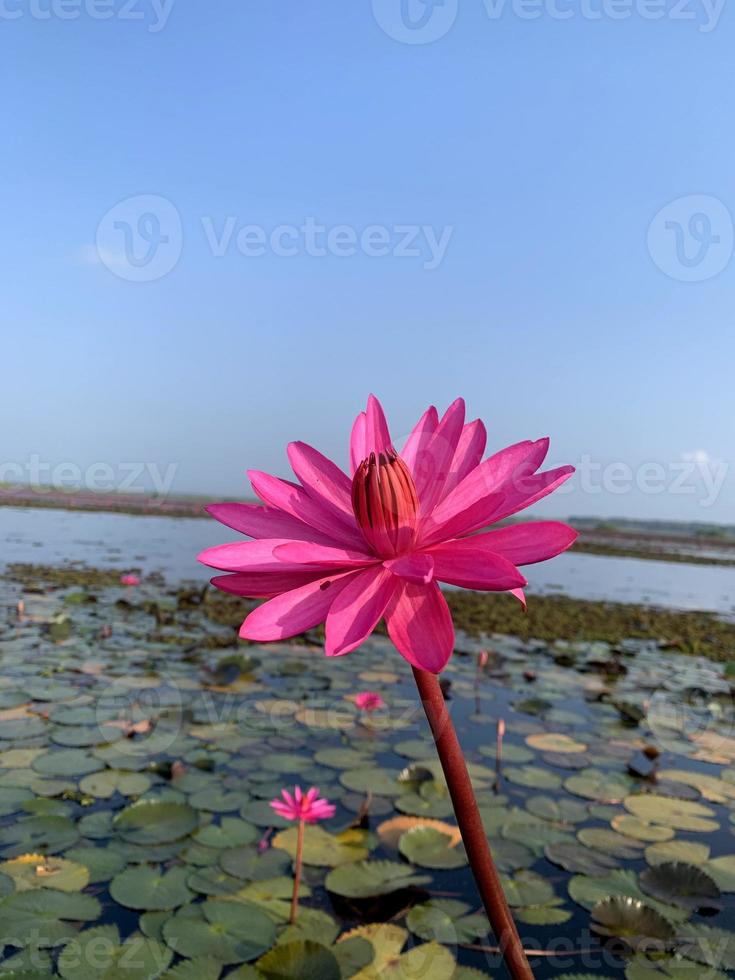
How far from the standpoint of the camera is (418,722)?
4.76m

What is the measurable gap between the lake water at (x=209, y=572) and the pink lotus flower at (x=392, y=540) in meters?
10.7

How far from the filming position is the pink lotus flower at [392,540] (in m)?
0.71

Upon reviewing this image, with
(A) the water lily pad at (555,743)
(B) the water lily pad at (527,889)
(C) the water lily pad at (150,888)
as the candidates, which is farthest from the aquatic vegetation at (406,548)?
(A) the water lily pad at (555,743)

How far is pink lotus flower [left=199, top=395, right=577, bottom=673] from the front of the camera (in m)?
0.71

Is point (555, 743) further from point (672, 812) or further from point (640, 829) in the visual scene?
point (640, 829)

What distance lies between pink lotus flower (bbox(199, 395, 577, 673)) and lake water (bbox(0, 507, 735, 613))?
1070 centimetres

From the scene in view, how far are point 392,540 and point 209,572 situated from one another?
12.4 m

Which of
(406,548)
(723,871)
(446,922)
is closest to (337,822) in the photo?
(446,922)

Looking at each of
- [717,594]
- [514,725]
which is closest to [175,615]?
[514,725]

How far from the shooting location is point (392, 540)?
0.83 metres

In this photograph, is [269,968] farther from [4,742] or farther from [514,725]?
[514,725]

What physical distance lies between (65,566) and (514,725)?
31.7 feet

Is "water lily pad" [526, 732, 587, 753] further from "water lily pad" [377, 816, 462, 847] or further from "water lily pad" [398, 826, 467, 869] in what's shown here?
"water lily pad" [398, 826, 467, 869]

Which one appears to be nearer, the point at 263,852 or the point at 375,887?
the point at 375,887
